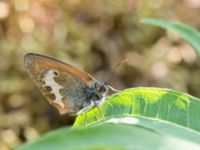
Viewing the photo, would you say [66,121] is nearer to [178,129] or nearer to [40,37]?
[40,37]

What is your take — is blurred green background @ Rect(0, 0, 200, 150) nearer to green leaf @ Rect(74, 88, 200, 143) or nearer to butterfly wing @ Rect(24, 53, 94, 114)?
butterfly wing @ Rect(24, 53, 94, 114)

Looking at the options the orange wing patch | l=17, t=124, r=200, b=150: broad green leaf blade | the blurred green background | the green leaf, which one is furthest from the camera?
the blurred green background

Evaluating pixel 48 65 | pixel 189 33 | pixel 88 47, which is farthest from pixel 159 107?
pixel 88 47

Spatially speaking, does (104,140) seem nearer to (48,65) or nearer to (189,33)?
(189,33)

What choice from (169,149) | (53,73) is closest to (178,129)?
(169,149)

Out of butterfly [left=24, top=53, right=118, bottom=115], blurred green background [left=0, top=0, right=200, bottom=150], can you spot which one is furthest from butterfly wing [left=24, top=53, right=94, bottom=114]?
blurred green background [left=0, top=0, right=200, bottom=150]

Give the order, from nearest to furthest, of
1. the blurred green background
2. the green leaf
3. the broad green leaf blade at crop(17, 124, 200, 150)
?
the broad green leaf blade at crop(17, 124, 200, 150) → the green leaf → the blurred green background

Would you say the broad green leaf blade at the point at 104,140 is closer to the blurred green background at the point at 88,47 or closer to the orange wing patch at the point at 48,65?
the orange wing patch at the point at 48,65
